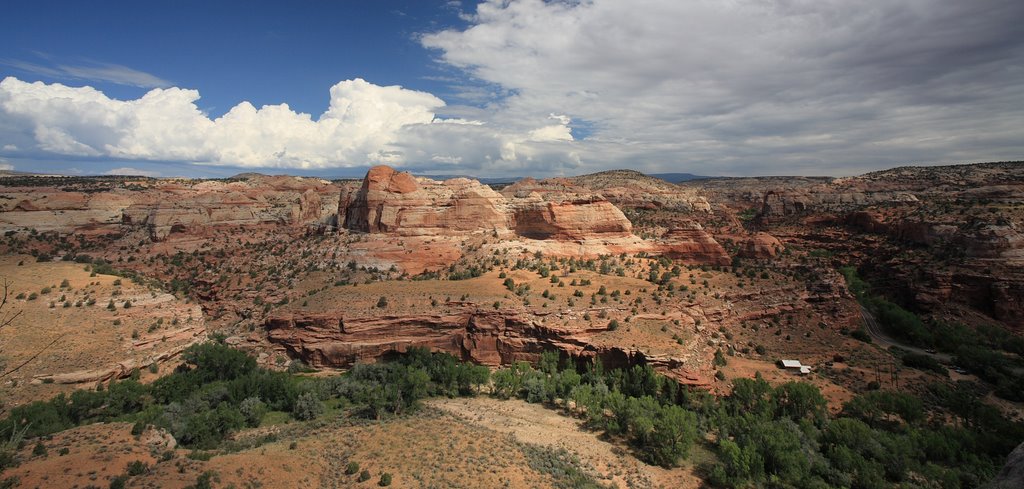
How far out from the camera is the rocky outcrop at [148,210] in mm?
54625

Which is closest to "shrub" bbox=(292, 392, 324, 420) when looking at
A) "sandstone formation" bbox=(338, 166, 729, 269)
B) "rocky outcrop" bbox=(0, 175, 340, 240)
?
"sandstone formation" bbox=(338, 166, 729, 269)

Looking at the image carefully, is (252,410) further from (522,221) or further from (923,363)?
(923,363)

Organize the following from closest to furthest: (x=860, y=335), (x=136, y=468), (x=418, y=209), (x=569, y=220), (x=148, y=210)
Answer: (x=136, y=468), (x=860, y=335), (x=418, y=209), (x=569, y=220), (x=148, y=210)

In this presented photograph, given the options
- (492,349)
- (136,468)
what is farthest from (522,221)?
(136,468)

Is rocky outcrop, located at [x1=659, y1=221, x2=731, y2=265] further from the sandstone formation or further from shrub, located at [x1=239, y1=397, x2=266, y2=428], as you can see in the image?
shrub, located at [x1=239, y1=397, x2=266, y2=428]

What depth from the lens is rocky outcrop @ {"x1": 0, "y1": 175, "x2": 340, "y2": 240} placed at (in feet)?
179

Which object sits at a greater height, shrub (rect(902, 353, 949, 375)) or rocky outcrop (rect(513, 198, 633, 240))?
rocky outcrop (rect(513, 198, 633, 240))

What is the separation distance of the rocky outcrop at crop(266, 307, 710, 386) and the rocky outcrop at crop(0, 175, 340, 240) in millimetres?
24968

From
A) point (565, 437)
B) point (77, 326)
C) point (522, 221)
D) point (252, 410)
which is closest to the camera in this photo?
point (565, 437)

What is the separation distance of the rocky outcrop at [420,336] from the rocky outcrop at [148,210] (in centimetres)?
2497

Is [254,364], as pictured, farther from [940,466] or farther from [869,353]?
[869,353]

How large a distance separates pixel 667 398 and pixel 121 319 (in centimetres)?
3454

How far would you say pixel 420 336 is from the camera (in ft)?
112

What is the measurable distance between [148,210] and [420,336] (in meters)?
47.1
